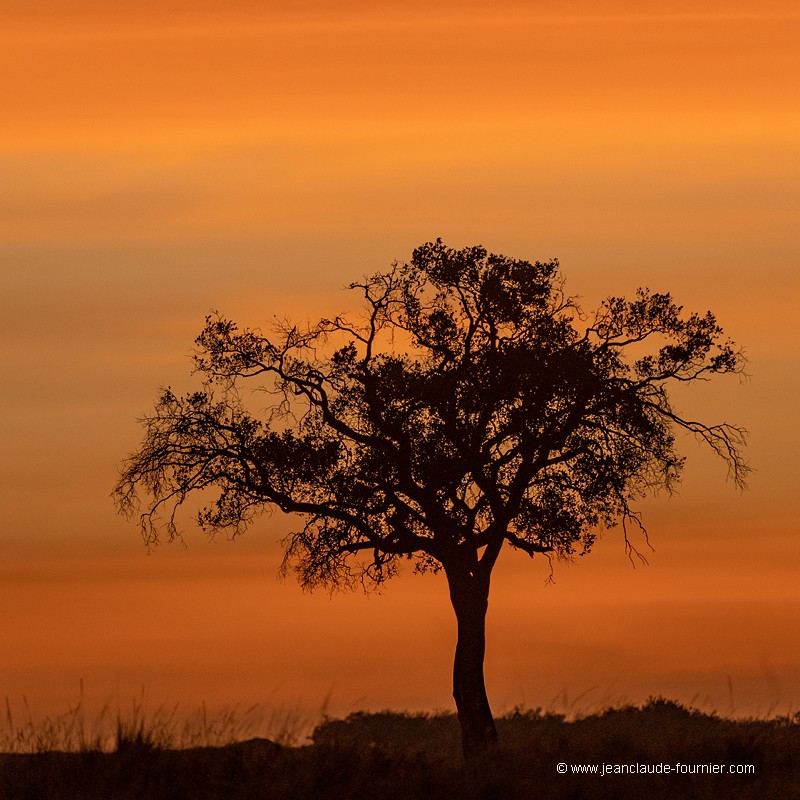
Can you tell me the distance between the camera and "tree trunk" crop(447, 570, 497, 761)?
38.2 metres

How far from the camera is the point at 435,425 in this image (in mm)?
38375

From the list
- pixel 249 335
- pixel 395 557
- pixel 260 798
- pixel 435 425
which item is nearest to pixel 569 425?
pixel 435 425

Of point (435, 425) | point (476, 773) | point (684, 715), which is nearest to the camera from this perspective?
point (476, 773)

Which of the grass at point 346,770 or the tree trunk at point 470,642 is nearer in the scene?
the grass at point 346,770

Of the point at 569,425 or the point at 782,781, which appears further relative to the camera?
the point at 569,425

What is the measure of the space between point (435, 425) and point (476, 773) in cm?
1225

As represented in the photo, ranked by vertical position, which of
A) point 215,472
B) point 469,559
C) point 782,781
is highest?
point 215,472

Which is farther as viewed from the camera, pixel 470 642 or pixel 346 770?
pixel 470 642

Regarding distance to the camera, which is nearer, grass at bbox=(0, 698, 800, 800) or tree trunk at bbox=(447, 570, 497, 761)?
grass at bbox=(0, 698, 800, 800)

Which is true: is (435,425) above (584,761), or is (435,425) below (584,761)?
above

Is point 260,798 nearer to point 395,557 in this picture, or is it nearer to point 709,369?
point 395,557

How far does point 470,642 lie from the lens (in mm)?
38344

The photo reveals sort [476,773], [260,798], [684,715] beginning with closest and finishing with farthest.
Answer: [260,798] → [476,773] → [684,715]

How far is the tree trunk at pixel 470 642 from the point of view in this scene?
125ft
